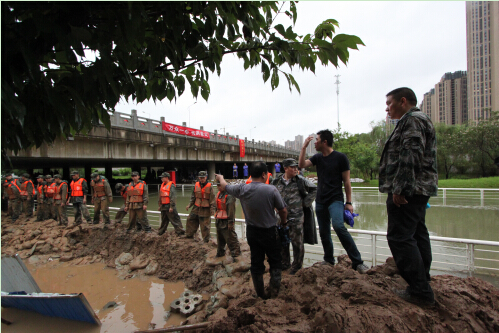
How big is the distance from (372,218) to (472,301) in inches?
304

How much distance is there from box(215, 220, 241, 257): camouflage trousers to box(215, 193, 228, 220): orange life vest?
114 millimetres

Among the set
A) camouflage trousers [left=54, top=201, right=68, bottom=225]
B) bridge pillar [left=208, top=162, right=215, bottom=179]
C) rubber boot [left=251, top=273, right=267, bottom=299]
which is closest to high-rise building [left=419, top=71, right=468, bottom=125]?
bridge pillar [left=208, top=162, right=215, bottom=179]

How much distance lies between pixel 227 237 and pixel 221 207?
25.9 inches

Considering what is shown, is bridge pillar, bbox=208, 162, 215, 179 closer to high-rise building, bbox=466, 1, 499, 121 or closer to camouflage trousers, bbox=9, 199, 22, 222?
camouflage trousers, bbox=9, 199, 22, 222

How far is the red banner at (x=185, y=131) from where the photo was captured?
1802 centimetres

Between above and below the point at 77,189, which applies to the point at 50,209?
below

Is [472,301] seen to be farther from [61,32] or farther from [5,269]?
[5,269]

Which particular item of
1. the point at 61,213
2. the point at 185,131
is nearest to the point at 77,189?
the point at 61,213

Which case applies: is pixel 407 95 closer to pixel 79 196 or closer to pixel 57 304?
pixel 57 304

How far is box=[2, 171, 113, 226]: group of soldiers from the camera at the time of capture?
845 centimetres

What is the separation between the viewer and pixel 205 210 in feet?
20.3

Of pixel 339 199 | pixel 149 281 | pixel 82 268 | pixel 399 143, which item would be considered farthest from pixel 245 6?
pixel 82 268

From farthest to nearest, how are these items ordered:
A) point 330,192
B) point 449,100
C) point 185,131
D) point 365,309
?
point 449,100 < point 185,131 < point 330,192 < point 365,309

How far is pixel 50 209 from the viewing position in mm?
10438
